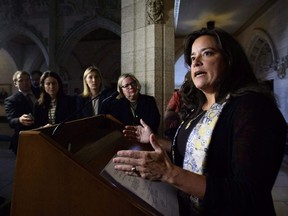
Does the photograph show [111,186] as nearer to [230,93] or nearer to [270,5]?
[230,93]

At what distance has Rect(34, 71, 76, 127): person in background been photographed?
248 cm

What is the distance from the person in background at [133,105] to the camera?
247 centimetres

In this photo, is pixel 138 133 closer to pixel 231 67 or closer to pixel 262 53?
pixel 231 67

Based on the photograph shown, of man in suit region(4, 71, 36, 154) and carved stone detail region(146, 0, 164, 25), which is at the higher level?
carved stone detail region(146, 0, 164, 25)

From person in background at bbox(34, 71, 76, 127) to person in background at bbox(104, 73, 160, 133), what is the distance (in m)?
0.52

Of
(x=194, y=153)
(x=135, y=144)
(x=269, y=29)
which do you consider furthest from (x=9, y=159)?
(x=269, y=29)

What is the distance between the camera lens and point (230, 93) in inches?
33.0

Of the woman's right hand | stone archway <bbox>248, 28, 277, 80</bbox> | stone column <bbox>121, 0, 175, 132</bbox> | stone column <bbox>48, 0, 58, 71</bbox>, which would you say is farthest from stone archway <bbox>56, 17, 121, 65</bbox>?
the woman's right hand

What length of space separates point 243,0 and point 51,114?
676cm

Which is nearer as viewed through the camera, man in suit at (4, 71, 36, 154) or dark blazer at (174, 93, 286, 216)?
dark blazer at (174, 93, 286, 216)

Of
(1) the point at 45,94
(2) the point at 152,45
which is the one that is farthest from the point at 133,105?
(2) the point at 152,45

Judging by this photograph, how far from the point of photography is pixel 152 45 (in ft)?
12.2

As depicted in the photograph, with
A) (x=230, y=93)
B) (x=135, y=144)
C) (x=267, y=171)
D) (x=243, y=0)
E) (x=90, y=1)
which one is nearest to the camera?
(x=267, y=171)

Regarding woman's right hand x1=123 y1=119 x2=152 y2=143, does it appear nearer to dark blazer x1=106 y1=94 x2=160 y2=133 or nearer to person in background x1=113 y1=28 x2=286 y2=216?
person in background x1=113 y1=28 x2=286 y2=216
